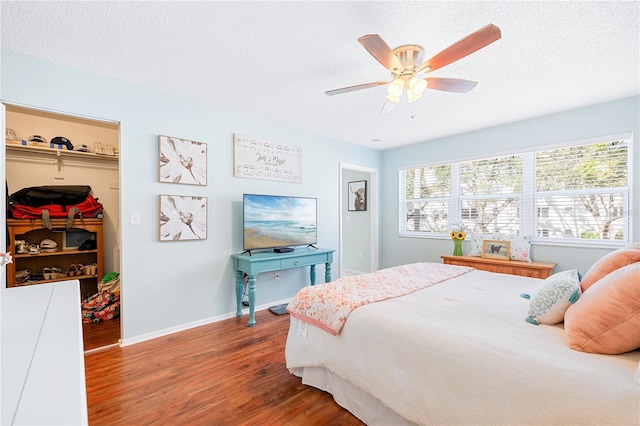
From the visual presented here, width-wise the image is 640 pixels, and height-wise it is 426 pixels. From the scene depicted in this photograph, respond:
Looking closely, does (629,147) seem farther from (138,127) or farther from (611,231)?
(138,127)

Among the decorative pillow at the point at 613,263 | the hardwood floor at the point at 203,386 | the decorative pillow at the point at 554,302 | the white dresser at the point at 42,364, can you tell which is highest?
the decorative pillow at the point at 613,263

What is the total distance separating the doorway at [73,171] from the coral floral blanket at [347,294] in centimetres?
222

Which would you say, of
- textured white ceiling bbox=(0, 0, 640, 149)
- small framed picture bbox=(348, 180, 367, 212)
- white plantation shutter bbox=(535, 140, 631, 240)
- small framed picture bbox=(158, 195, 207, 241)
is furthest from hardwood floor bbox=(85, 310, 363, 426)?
white plantation shutter bbox=(535, 140, 631, 240)

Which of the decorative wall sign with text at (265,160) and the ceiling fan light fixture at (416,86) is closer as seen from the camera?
the ceiling fan light fixture at (416,86)

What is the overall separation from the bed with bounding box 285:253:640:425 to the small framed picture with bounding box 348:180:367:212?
3253mm

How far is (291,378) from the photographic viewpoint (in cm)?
205

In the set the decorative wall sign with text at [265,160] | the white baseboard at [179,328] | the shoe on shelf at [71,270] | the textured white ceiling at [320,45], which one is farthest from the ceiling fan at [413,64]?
the shoe on shelf at [71,270]

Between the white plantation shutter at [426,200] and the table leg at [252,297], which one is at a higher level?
the white plantation shutter at [426,200]

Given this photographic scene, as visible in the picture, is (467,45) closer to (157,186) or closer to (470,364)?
(470,364)

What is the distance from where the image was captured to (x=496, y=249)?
3639mm

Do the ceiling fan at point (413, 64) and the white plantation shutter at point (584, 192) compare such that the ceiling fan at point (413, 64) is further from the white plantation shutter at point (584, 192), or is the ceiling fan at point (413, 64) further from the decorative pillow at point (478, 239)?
the decorative pillow at point (478, 239)

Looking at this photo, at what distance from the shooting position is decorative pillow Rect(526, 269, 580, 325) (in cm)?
138

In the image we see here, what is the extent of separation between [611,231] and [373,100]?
2930 mm

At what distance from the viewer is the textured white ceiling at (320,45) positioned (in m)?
1.66
